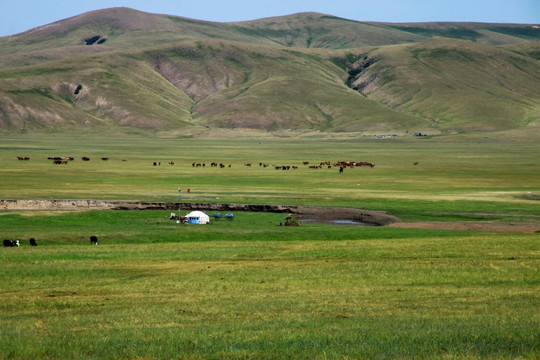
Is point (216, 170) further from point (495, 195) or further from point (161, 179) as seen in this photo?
point (495, 195)

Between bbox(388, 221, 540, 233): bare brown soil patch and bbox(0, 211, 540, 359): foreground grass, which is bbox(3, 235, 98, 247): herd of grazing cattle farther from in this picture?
bbox(388, 221, 540, 233): bare brown soil patch

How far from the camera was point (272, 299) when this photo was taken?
2266 centimetres

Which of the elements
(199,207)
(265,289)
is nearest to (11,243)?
(265,289)

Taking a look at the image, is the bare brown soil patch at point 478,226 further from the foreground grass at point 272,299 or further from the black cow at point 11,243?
the black cow at point 11,243

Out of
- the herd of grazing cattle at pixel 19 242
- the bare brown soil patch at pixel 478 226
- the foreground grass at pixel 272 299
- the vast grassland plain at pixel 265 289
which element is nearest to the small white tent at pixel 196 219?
the vast grassland plain at pixel 265 289

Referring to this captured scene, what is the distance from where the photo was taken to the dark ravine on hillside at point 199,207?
6250cm

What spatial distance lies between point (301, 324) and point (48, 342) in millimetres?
6070

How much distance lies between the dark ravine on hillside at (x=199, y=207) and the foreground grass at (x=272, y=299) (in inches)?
799

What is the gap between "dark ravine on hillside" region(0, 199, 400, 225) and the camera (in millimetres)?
62500

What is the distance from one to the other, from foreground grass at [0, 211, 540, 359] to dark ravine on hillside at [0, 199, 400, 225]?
20288 millimetres

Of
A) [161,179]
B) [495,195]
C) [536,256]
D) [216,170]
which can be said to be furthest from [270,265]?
[216,170]

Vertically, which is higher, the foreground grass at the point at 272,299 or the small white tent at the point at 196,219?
the foreground grass at the point at 272,299

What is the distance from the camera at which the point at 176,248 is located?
38969 mm

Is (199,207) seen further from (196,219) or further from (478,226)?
(478,226)
